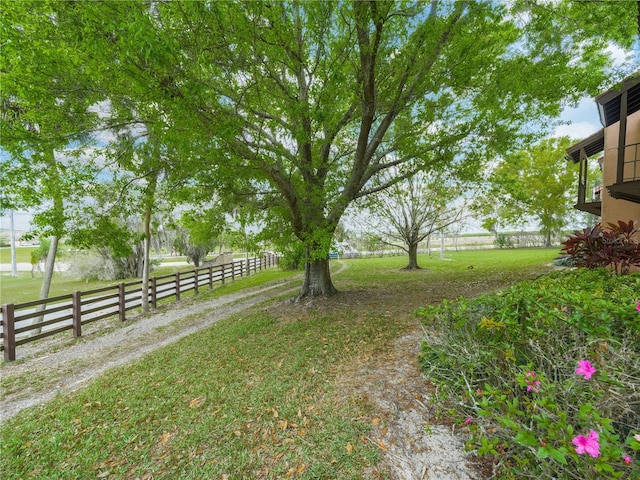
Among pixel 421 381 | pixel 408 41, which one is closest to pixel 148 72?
pixel 408 41

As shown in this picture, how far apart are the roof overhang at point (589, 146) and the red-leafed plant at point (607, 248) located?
785cm

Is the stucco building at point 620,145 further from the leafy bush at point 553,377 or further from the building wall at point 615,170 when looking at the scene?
the leafy bush at point 553,377

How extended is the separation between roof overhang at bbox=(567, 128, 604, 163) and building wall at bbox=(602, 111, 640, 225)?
2.70 ft

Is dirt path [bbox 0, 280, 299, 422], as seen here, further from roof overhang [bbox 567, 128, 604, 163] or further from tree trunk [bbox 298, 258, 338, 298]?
roof overhang [bbox 567, 128, 604, 163]

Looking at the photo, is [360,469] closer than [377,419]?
Yes

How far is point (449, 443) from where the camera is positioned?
251 cm

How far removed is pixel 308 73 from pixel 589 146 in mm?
11565

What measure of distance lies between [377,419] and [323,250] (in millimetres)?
3660

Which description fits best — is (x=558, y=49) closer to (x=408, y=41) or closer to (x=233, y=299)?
(x=408, y=41)

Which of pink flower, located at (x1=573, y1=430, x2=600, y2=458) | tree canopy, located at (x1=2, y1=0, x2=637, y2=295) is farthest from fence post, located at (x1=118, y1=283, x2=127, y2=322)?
pink flower, located at (x1=573, y1=430, x2=600, y2=458)

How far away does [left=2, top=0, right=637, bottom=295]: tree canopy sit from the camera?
3.71 metres

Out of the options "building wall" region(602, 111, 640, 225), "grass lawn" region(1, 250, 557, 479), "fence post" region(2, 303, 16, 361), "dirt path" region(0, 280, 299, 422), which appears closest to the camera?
"grass lawn" region(1, 250, 557, 479)

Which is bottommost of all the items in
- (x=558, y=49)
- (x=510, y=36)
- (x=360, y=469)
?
(x=360, y=469)

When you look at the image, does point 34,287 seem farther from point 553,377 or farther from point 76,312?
point 553,377
